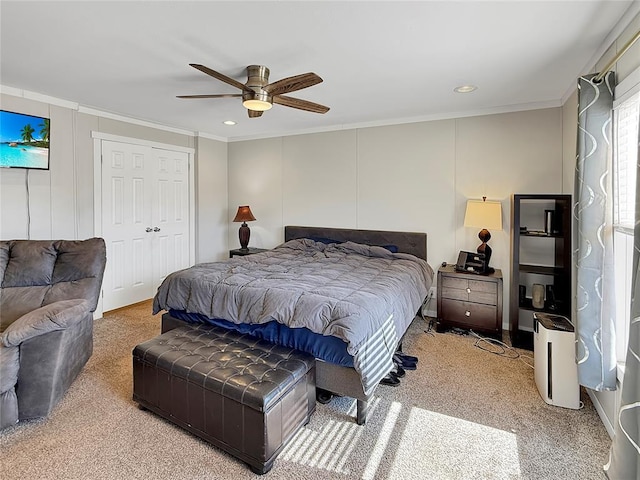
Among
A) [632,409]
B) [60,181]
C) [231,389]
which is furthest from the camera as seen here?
[60,181]

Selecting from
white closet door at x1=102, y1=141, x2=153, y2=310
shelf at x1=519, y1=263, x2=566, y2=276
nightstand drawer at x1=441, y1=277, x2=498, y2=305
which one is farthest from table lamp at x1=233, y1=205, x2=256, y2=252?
shelf at x1=519, y1=263, x2=566, y2=276

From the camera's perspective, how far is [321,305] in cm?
217

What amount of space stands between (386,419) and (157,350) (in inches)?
59.6

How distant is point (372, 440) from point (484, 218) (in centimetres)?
253

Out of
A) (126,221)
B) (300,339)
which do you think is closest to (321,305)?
(300,339)

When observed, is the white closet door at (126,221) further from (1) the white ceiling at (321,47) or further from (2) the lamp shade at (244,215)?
(2) the lamp shade at (244,215)

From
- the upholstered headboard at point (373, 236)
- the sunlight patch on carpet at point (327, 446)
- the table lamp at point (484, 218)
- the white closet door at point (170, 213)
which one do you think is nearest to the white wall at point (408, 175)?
the upholstered headboard at point (373, 236)

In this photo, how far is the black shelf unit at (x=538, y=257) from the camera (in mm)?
3111

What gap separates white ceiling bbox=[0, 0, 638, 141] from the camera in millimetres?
1876

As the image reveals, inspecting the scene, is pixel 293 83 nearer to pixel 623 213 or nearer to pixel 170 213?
pixel 623 213

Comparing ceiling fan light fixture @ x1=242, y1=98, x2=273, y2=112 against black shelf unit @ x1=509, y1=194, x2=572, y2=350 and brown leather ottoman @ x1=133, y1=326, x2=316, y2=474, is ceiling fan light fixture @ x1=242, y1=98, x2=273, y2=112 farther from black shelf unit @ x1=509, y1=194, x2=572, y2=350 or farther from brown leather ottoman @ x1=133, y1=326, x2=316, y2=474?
black shelf unit @ x1=509, y1=194, x2=572, y2=350

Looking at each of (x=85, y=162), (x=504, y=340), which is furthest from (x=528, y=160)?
(x=85, y=162)

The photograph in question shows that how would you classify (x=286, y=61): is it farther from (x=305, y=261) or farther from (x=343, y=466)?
(x=343, y=466)

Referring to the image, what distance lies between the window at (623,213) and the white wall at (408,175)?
1.57 metres
